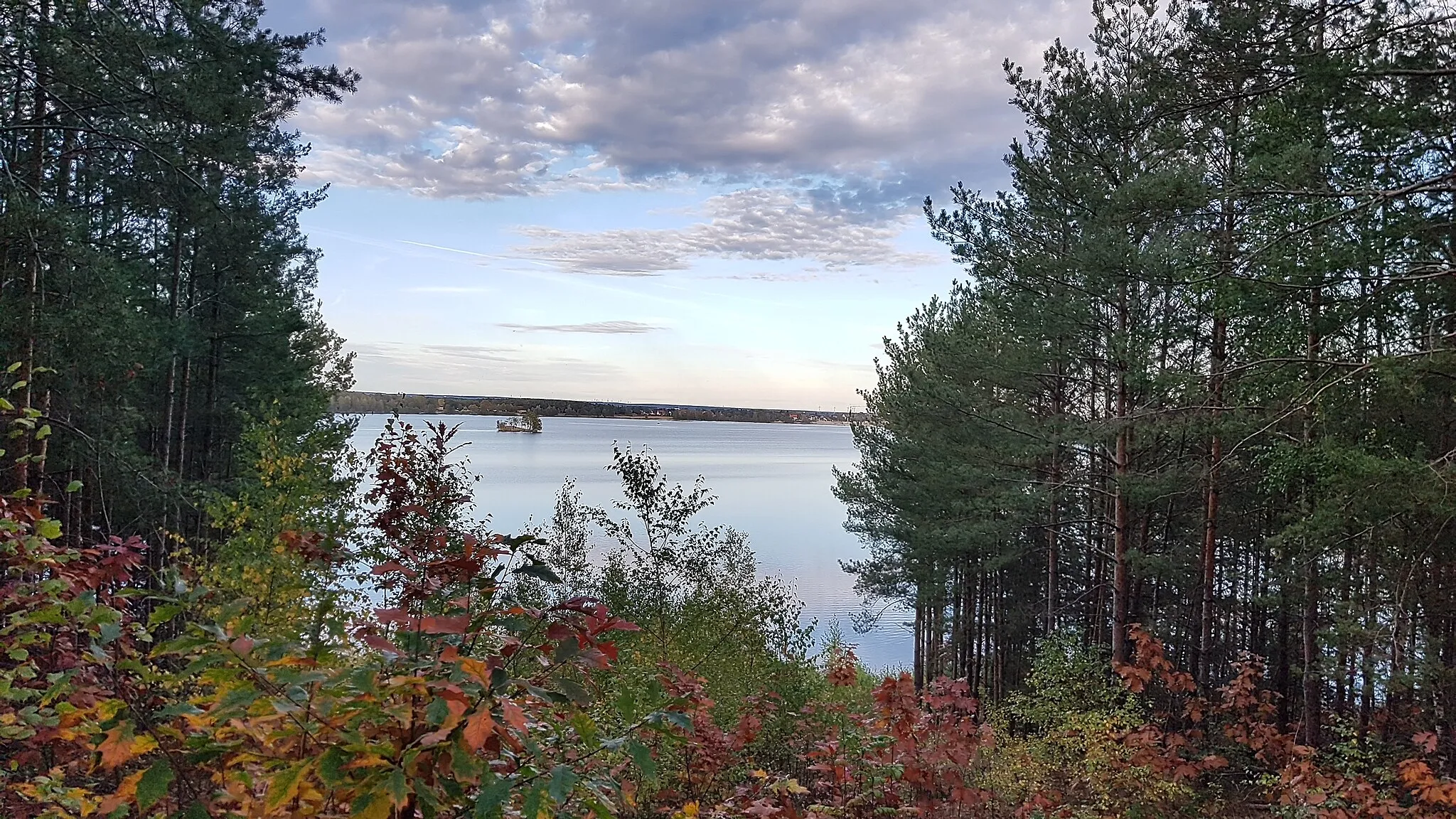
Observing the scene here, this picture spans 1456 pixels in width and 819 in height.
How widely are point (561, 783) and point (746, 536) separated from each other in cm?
1188

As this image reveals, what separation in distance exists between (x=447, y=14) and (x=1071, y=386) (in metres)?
11.7

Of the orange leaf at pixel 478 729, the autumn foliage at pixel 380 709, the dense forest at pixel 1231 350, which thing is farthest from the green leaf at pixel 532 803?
the dense forest at pixel 1231 350

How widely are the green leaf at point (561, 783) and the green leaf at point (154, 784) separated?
565mm

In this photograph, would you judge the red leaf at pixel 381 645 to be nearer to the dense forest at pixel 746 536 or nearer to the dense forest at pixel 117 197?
the dense forest at pixel 746 536

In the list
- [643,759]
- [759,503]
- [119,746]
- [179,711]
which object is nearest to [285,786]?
[179,711]

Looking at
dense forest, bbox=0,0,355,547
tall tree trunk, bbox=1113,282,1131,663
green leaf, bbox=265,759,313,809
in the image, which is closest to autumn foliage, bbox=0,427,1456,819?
green leaf, bbox=265,759,313,809

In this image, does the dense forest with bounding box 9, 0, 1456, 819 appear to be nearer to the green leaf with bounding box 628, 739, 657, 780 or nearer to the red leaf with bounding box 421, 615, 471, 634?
the red leaf with bounding box 421, 615, 471, 634

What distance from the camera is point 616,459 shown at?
1066 centimetres

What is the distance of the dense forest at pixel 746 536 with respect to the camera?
163cm

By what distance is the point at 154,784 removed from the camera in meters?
1.26

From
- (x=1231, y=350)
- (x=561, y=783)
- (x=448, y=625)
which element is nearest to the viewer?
(x=561, y=783)

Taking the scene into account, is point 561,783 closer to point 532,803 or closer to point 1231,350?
point 532,803

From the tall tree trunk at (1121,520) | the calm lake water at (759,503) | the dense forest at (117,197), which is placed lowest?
the calm lake water at (759,503)

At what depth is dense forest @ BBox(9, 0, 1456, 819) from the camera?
1.63 m
